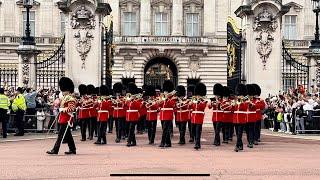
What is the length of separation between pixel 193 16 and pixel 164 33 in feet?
9.27

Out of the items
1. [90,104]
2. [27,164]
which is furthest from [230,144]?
[27,164]

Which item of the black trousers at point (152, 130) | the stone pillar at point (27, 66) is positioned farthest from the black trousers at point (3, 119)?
the black trousers at point (152, 130)

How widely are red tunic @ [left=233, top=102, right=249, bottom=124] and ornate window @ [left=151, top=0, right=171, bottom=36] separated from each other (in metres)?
Result: 39.3

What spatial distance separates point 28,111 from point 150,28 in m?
33.1

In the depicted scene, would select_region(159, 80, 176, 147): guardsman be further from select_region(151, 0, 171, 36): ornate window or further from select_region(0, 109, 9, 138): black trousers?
select_region(151, 0, 171, 36): ornate window

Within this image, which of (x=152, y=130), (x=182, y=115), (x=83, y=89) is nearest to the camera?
(x=152, y=130)

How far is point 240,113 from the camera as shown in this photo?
57.9ft

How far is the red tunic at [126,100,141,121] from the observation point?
1853 cm

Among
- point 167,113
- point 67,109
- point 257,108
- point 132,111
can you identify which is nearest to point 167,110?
point 167,113

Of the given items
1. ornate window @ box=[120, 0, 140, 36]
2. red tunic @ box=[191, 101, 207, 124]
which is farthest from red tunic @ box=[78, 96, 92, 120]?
ornate window @ box=[120, 0, 140, 36]

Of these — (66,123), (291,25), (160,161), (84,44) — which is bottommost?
(160,161)

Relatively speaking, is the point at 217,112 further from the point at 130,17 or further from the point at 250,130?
the point at 130,17

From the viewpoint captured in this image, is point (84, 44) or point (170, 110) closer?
point (170, 110)

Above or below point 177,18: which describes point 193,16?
above
